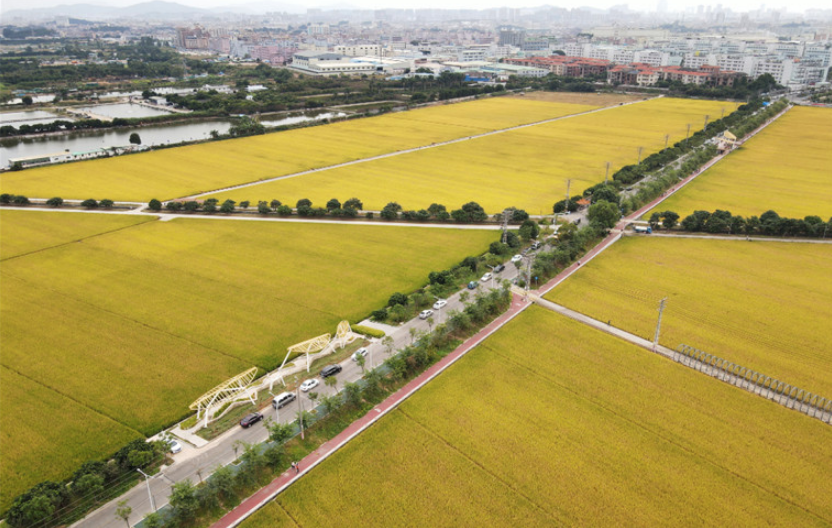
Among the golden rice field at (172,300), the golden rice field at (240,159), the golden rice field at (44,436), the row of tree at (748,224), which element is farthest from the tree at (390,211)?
the golden rice field at (44,436)

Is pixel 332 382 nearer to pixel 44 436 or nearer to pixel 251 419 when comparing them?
pixel 251 419

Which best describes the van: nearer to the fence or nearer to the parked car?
the parked car

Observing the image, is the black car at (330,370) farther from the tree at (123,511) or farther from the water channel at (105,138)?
the water channel at (105,138)

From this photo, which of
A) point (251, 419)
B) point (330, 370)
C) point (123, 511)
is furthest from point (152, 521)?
Result: point (330, 370)

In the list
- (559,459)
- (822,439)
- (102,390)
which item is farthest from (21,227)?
(822,439)

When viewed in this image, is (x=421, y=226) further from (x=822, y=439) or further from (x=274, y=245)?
(x=822, y=439)

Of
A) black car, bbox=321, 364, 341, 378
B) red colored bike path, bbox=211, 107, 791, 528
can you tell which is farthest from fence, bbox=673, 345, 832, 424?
black car, bbox=321, 364, 341, 378
